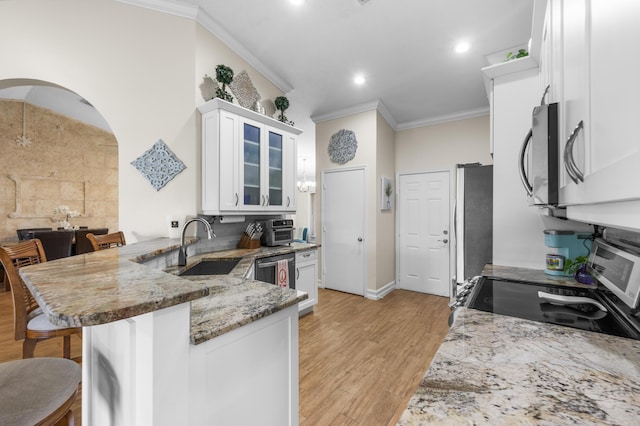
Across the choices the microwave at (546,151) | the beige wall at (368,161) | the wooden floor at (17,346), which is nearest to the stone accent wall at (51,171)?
the wooden floor at (17,346)

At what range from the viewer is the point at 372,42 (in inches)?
102

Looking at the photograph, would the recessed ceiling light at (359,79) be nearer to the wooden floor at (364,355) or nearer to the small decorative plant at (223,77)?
the small decorative plant at (223,77)

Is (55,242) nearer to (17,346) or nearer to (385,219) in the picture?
(17,346)

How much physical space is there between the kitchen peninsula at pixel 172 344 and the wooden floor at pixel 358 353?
0.94m

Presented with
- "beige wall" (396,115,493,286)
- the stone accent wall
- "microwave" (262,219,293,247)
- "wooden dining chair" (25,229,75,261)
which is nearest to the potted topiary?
"microwave" (262,219,293,247)

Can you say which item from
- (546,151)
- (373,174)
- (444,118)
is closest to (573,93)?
(546,151)

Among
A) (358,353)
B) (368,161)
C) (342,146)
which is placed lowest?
(358,353)

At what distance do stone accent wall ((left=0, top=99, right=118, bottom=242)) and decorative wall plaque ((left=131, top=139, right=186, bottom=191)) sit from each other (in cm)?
435

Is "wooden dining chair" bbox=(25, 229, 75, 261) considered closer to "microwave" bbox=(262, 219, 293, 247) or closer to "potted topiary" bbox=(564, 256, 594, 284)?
"microwave" bbox=(262, 219, 293, 247)

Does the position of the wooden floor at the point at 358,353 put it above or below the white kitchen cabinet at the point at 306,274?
below

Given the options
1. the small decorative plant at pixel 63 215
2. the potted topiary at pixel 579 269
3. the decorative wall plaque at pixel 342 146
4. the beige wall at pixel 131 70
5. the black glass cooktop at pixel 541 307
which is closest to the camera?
the black glass cooktop at pixel 541 307

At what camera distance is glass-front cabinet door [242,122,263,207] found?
2607 millimetres

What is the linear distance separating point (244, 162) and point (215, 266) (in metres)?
1.04

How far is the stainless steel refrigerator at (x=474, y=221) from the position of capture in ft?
7.40
